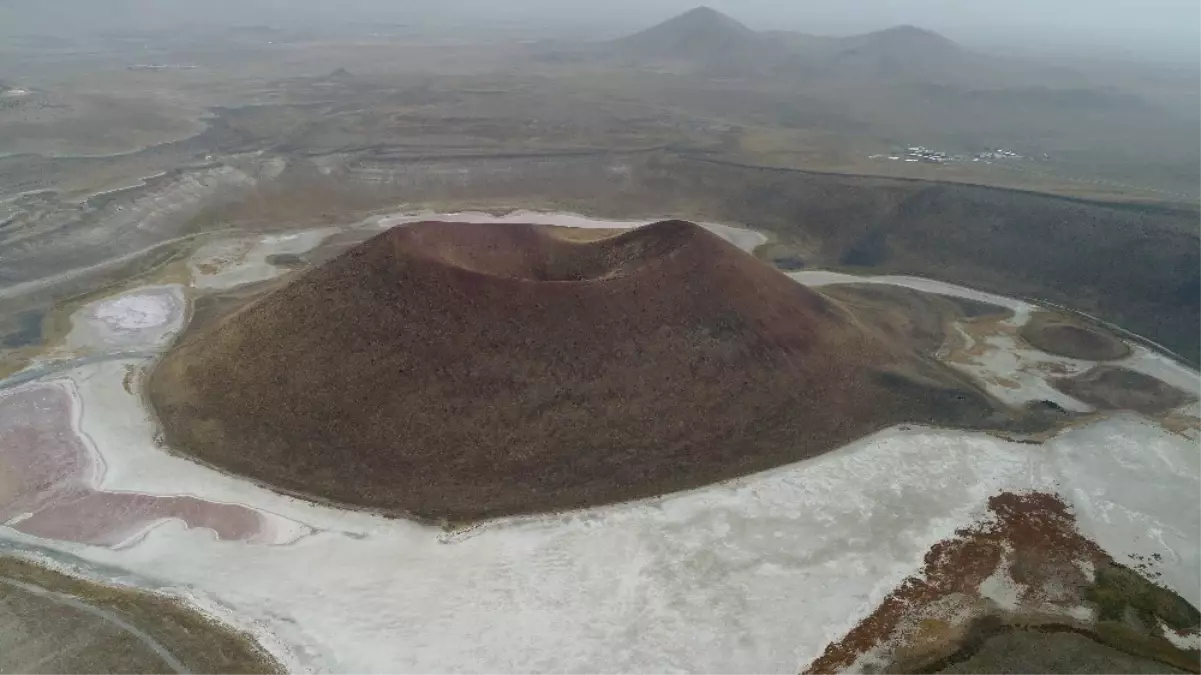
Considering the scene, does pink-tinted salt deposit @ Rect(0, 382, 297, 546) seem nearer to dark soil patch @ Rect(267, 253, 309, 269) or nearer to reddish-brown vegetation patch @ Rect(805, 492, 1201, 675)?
reddish-brown vegetation patch @ Rect(805, 492, 1201, 675)

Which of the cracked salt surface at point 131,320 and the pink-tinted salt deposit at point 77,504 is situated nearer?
the pink-tinted salt deposit at point 77,504

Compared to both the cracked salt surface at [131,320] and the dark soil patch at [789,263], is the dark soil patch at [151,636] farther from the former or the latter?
the dark soil patch at [789,263]

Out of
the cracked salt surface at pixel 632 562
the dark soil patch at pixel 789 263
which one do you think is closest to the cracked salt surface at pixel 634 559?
the cracked salt surface at pixel 632 562

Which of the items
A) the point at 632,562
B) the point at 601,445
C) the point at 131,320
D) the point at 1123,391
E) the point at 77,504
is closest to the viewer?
the point at 632,562

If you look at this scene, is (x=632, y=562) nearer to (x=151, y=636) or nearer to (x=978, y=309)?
(x=151, y=636)

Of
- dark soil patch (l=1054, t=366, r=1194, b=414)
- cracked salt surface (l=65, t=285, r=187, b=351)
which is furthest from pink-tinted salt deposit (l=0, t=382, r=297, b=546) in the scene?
dark soil patch (l=1054, t=366, r=1194, b=414)

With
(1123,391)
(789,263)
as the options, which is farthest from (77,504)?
(1123,391)

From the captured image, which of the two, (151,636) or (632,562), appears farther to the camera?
(632,562)
